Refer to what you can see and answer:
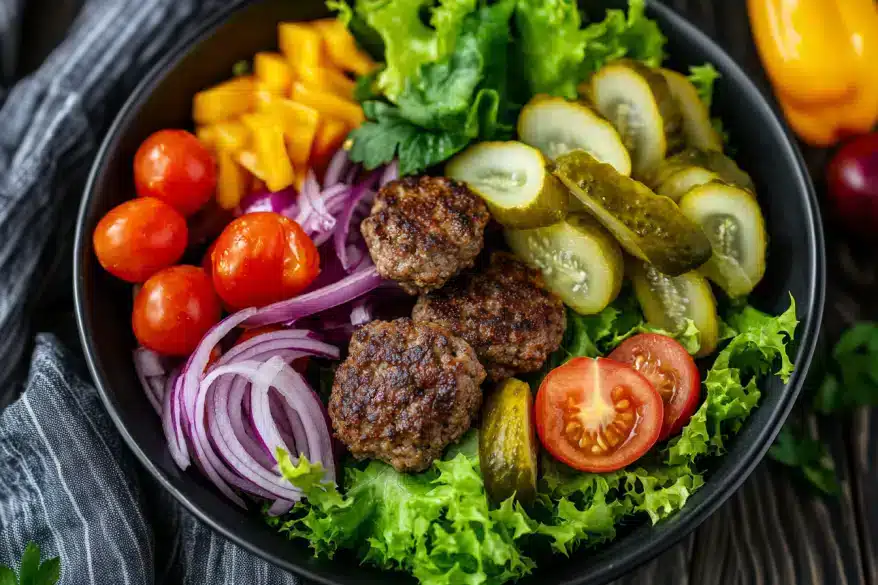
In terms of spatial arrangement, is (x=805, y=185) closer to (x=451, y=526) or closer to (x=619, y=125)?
(x=619, y=125)

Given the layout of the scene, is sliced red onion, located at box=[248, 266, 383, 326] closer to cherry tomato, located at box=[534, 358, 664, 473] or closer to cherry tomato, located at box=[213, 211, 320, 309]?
cherry tomato, located at box=[213, 211, 320, 309]

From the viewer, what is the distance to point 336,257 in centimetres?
289

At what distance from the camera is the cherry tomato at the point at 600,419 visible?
243 centimetres

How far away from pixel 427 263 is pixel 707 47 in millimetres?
1323

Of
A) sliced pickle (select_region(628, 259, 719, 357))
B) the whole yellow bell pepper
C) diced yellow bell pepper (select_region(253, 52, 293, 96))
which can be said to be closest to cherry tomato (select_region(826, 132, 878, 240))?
the whole yellow bell pepper

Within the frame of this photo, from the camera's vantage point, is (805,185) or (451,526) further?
(805,185)

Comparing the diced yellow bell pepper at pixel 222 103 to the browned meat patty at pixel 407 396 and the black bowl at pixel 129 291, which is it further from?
the browned meat patty at pixel 407 396

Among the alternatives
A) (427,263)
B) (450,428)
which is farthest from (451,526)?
(427,263)

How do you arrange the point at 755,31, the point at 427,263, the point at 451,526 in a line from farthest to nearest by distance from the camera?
the point at 755,31 → the point at 427,263 → the point at 451,526

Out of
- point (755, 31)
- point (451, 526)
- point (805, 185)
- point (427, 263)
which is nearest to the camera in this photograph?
point (451, 526)

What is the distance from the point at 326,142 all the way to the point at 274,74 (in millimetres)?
329

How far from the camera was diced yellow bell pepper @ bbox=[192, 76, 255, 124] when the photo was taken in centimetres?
295

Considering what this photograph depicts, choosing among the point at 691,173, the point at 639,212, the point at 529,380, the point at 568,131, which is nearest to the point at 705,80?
the point at 691,173

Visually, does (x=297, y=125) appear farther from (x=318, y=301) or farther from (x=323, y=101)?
(x=318, y=301)
